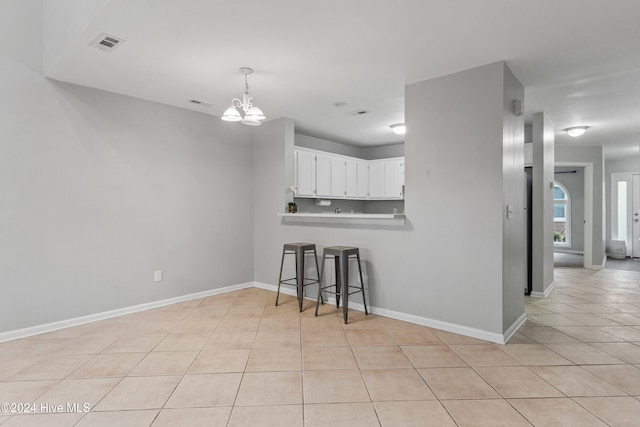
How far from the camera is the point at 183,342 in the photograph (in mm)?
3148

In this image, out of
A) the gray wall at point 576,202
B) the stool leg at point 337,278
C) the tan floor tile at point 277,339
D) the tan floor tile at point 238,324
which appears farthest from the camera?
the gray wall at point 576,202

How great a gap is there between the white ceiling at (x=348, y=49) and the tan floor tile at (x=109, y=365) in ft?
8.16

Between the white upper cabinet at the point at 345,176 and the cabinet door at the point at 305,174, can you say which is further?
the white upper cabinet at the point at 345,176

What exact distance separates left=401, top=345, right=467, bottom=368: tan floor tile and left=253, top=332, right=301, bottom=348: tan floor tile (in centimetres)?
97

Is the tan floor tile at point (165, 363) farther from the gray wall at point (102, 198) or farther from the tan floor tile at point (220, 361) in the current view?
the gray wall at point (102, 198)

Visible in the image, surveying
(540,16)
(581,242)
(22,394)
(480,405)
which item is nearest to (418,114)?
(540,16)

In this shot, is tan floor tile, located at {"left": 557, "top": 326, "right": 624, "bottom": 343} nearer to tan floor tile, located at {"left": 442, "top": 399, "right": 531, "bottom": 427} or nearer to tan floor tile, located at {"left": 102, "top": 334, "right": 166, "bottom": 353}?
tan floor tile, located at {"left": 442, "top": 399, "right": 531, "bottom": 427}

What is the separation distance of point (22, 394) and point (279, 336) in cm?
184

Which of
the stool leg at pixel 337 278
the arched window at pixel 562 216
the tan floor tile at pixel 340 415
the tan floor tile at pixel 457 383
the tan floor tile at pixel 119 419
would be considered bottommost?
the tan floor tile at pixel 119 419

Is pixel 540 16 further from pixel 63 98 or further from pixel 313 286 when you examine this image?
pixel 63 98

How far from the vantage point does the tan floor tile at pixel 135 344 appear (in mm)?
2963

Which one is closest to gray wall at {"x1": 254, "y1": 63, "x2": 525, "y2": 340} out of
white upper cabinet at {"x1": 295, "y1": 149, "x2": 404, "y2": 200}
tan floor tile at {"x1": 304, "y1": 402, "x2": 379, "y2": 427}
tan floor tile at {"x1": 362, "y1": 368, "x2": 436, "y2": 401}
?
tan floor tile at {"x1": 362, "y1": 368, "x2": 436, "y2": 401}

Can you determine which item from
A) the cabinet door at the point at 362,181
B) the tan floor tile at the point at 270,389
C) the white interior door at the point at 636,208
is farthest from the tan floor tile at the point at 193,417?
the white interior door at the point at 636,208

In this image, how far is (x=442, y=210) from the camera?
3.46m
